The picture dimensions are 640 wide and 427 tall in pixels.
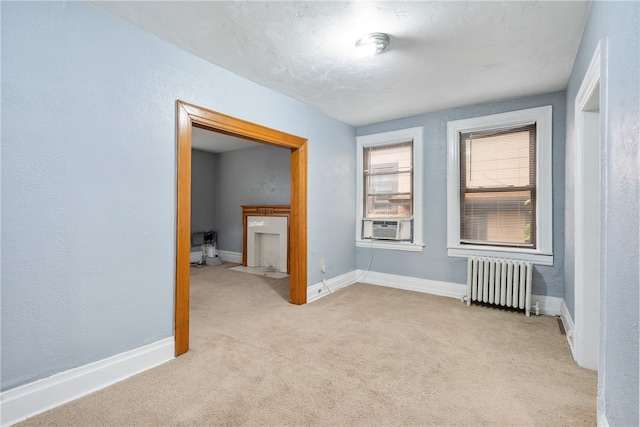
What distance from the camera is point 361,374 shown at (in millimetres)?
2064

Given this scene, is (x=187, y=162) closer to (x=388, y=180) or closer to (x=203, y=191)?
(x=388, y=180)

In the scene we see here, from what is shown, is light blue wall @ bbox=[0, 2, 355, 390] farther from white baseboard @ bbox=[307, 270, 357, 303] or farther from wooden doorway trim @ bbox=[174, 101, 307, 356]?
white baseboard @ bbox=[307, 270, 357, 303]

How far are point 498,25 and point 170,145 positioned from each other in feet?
8.18

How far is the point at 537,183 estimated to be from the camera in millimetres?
3379

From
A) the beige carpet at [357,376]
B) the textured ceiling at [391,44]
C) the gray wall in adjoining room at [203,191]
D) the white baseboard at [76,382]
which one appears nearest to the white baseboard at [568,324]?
the beige carpet at [357,376]

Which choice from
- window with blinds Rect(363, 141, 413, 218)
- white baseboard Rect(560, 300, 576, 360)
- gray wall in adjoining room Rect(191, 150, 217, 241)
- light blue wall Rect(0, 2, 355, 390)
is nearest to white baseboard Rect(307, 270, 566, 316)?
white baseboard Rect(560, 300, 576, 360)

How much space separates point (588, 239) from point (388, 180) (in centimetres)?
257

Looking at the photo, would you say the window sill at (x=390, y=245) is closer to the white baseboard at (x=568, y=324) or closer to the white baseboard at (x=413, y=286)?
the white baseboard at (x=413, y=286)

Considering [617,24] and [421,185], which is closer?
[617,24]

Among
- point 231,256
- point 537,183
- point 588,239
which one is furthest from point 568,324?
point 231,256

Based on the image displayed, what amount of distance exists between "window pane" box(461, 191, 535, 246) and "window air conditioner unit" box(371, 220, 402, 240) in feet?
2.72

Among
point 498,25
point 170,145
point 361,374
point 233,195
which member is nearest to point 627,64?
point 498,25

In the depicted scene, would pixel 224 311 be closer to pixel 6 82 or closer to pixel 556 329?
pixel 6 82

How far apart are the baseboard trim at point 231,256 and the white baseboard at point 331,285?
3.02 metres
